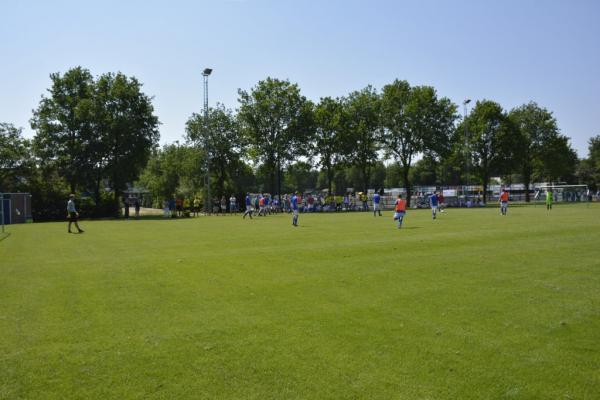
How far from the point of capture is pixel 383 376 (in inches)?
191

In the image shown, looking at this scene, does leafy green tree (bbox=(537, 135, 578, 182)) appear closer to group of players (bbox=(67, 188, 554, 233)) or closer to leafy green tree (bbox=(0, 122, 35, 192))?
group of players (bbox=(67, 188, 554, 233))

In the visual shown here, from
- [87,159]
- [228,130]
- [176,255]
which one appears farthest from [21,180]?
[176,255]

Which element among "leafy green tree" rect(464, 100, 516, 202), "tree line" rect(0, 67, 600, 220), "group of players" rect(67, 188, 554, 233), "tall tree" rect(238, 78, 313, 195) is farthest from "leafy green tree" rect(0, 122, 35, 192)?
"leafy green tree" rect(464, 100, 516, 202)

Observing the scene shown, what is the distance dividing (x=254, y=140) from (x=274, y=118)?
3.80 metres

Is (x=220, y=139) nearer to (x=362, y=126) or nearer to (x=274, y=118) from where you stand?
(x=274, y=118)

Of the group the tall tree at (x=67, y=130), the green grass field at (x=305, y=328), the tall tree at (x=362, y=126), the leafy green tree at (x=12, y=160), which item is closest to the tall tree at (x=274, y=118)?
the tall tree at (x=362, y=126)

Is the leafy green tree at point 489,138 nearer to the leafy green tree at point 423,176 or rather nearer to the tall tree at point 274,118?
the tall tree at point 274,118

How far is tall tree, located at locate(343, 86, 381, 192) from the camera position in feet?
207

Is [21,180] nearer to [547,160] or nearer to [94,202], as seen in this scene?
[94,202]

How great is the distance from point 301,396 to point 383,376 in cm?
94

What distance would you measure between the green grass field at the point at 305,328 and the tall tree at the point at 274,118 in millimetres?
46639

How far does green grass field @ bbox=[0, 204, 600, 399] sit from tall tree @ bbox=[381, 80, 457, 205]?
171 feet

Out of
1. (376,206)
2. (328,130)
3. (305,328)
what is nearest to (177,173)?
(328,130)

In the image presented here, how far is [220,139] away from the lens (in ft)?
198
